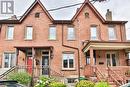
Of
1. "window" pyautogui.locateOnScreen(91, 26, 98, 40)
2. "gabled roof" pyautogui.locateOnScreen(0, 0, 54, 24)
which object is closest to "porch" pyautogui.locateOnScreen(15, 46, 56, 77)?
"gabled roof" pyautogui.locateOnScreen(0, 0, 54, 24)

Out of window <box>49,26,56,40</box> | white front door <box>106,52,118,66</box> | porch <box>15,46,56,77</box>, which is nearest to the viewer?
porch <box>15,46,56,77</box>

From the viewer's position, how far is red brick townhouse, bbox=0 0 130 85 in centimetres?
2875

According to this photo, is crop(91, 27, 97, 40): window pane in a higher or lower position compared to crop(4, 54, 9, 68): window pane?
higher

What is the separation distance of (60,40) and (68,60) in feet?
8.49

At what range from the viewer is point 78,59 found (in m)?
29.1

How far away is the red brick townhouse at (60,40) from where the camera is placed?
28.8 meters

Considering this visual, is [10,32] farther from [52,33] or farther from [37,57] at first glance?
[52,33]

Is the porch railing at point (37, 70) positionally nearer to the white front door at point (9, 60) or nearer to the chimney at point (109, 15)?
the white front door at point (9, 60)

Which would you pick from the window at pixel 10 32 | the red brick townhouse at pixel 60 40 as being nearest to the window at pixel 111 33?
the red brick townhouse at pixel 60 40

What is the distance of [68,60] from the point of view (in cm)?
2925

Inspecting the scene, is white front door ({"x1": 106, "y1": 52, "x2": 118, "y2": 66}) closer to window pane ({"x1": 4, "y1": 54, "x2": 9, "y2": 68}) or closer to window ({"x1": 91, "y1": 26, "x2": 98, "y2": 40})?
window ({"x1": 91, "y1": 26, "x2": 98, "y2": 40})

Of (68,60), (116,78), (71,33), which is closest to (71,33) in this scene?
(71,33)

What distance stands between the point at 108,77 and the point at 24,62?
1183cm

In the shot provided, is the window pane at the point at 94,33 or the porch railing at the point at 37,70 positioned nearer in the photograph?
the porch railing at the point at 37,70
